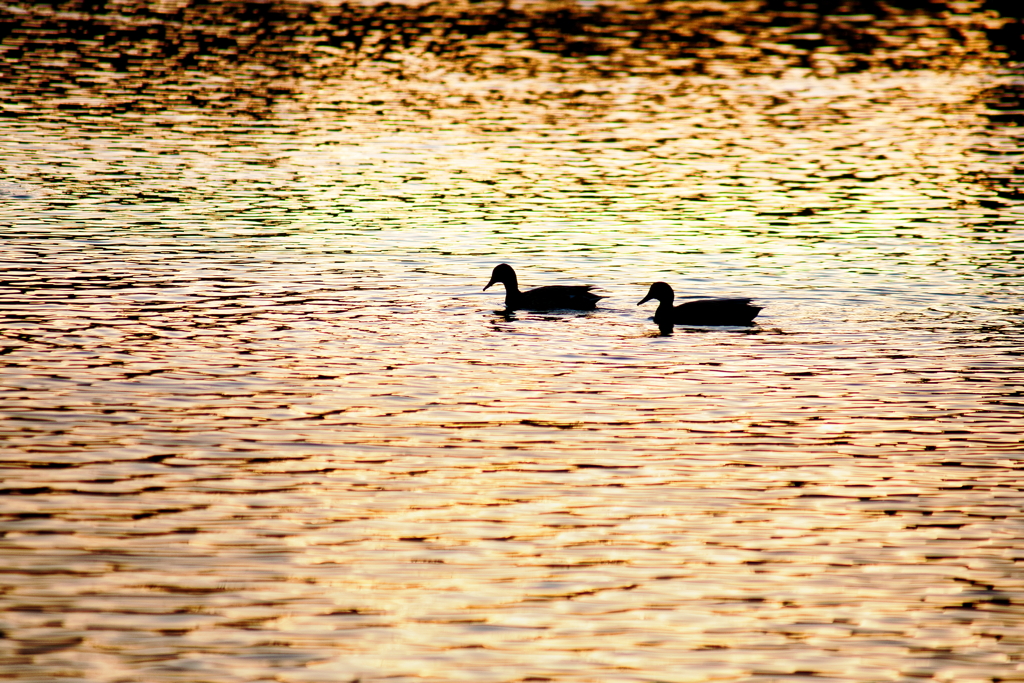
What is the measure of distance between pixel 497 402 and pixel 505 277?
592cm

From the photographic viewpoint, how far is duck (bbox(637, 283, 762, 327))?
71.8 feet

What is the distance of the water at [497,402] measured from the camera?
38.7 feet

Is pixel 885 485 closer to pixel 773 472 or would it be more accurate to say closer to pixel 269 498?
pixel 773 472

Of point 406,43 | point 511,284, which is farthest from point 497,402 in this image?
point 406,43

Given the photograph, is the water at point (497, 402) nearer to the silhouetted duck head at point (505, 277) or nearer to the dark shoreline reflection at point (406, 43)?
the silhouetted duck head at point (505, 277)

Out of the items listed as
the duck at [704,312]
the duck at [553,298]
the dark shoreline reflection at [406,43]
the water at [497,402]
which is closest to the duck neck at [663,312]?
the duck at [704,312]

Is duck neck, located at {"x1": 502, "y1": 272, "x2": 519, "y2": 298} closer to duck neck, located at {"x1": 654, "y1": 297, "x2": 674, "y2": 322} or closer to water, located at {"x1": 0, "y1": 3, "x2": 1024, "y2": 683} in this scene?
water, located at {"x1": 0, "y1": 3, "x2": 1024, "y2": 683}

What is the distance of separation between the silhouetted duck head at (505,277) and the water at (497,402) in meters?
0.53

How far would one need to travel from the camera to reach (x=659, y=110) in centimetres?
4669

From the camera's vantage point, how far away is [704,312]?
22.1 m

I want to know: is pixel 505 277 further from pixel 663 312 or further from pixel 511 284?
pixel 663 312

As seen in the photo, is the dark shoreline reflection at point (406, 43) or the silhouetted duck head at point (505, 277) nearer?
the silhouetted duck head at point (505, 277)

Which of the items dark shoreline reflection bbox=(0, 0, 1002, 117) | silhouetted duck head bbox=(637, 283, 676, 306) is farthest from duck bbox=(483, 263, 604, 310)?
dark shoreline reflection bbox=(0, 0, 1002, 117)

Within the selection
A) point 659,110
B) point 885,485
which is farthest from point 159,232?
point 659,110
